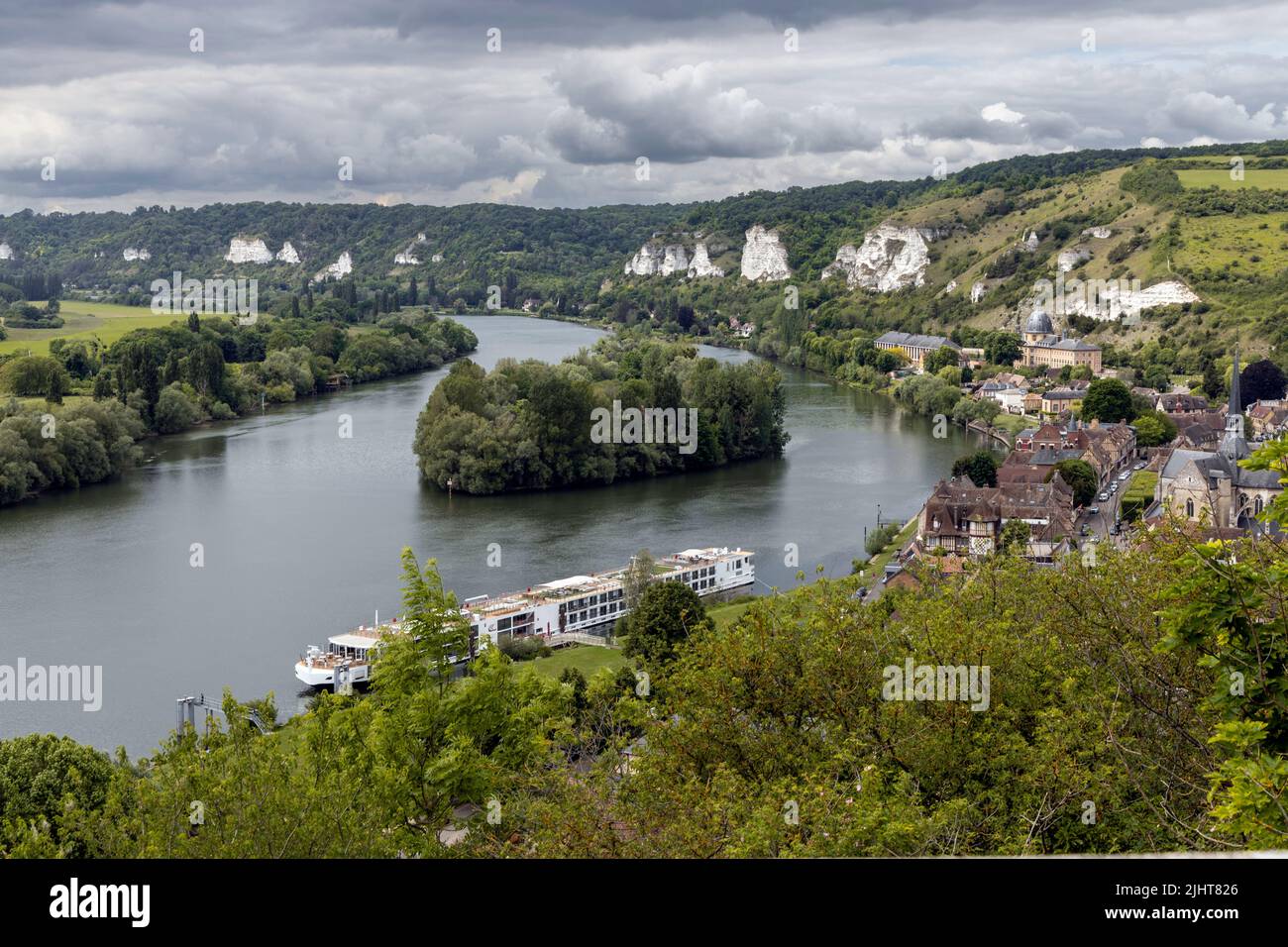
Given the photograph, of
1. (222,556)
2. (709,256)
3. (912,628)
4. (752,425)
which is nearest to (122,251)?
(709,256)

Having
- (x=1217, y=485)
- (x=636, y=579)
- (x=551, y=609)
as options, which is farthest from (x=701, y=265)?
(x=551, y=609)

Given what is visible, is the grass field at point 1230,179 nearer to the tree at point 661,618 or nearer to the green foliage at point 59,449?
the green foliage at point 59,449

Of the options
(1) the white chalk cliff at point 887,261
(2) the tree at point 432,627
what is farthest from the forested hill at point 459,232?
(2) the tree at point 432,627

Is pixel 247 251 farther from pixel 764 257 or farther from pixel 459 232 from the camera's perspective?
pixel 764 257

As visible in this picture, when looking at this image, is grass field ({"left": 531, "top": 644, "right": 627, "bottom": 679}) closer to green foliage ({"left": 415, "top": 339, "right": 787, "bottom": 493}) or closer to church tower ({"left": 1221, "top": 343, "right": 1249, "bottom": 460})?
green foliage ({"left": 415, "top": 339, "right": 787, "bottom": 493})

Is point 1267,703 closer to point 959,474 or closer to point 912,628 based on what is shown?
point 912,628

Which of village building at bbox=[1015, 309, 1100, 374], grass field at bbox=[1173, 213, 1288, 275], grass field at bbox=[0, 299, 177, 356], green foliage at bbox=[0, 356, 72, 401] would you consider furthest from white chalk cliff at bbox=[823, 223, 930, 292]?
green foliage at bbox=[0, 356, 72, 401]
